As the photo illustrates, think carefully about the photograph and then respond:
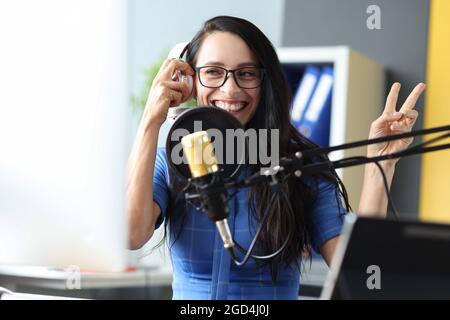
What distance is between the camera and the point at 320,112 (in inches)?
128

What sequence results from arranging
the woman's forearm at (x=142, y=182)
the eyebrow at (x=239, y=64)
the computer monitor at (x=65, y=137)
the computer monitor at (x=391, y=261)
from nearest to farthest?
the computer monitor at (x=391, y=261)
the computer monitor at (x=65, y=137)
the woman's forearm at (x=142, y=182)
the eyebrow at (x=239, y=64)

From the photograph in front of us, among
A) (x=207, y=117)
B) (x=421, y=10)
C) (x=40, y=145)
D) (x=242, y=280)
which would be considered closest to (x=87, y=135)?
(x=40, y=145)

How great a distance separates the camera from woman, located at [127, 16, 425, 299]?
1.41 meters

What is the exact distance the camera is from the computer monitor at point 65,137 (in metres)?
1.01

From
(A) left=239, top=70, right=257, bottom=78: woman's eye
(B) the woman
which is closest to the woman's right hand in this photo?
(B) the woman

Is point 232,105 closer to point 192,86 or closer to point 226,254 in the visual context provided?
point 192,86

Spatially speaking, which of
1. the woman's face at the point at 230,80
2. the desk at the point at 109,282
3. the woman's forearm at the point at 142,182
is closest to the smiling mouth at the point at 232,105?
the woman's face at the point at 230,80

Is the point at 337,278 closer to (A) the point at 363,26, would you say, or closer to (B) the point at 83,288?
(B) the point at 83,288

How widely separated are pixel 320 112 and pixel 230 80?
1808 millimetres

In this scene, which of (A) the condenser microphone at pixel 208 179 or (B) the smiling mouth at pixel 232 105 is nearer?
(A) the condenser microphone at pixel 208 179

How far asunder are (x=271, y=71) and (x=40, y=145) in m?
0.62

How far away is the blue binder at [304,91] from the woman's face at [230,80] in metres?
1.67

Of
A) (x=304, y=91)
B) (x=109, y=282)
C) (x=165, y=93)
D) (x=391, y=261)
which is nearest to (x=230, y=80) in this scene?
(x=165, y=93)

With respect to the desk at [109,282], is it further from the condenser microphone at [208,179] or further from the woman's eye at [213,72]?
the condenser microphone at [208,179]
